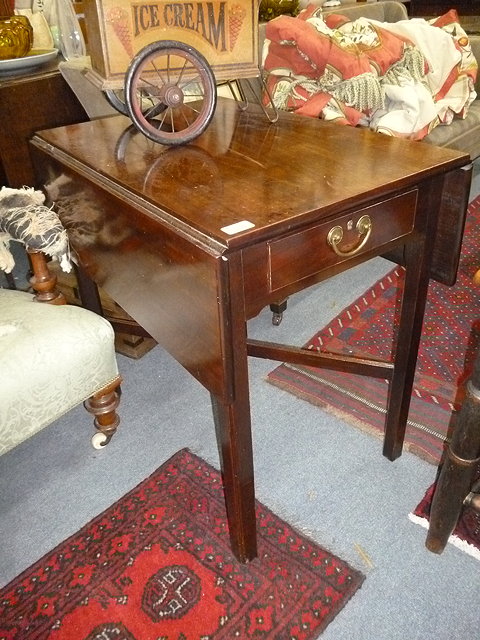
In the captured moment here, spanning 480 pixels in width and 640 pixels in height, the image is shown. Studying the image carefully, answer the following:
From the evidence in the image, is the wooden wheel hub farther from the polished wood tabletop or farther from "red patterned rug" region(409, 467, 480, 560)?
"red patterned rug" region(409, 467, 480, 560)

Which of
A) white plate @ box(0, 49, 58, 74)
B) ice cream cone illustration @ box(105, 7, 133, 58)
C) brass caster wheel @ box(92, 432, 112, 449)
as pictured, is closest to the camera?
ice cream cone illustration @ box(105, 7, 133, 58)

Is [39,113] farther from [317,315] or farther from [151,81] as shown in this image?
[317,315]

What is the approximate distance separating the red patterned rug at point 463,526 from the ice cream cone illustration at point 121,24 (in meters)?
1.09

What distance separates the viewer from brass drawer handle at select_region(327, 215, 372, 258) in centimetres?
80

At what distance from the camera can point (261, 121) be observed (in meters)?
1.17

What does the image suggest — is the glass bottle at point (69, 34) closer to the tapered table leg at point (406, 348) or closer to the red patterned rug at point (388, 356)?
the red patterned rug at point (388, 356)

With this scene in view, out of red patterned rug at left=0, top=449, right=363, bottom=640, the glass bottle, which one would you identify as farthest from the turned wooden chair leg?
the glass bottle

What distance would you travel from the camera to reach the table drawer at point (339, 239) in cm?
76

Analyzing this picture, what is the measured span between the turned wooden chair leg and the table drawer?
667mm

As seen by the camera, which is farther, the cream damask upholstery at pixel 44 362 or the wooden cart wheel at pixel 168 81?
the cream damask upholstery at pixel 44 362

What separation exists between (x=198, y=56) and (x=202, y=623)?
3.40 ft

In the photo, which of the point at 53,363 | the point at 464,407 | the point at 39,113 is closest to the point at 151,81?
the point at 53,363

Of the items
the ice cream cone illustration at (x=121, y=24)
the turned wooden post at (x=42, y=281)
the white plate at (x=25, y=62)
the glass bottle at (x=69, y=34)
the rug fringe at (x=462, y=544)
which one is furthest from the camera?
the glass bottle at (x=69, y=34)

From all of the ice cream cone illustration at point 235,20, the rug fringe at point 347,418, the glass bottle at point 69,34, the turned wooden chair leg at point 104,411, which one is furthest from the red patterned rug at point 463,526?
the glass bottle at point 69,34
